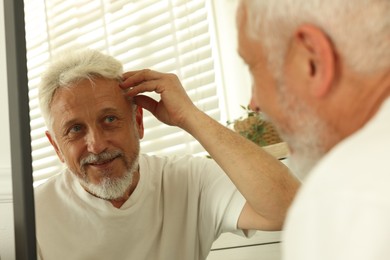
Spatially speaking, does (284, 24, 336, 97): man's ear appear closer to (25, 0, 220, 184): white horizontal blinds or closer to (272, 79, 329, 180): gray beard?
(272, 79, 329, 180): gray beard

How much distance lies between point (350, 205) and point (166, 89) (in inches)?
26.4

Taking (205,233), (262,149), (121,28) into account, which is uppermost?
(121,28)

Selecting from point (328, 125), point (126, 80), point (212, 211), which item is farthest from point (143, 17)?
point (328, 125)

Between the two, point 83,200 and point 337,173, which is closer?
point 337,173

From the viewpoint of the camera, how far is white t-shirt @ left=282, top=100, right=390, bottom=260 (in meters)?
0.23

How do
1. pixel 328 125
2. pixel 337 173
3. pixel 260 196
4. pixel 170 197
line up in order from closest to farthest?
pixel 337 173 < pixel 328 125 < pixel 260 196 < pixel 170 197

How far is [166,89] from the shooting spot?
89 cm

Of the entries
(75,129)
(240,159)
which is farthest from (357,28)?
(75,129)

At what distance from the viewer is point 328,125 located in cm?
35

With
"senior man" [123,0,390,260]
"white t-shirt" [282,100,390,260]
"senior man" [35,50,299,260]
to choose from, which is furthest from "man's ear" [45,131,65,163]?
"white t-shirt" [282,100,390,260]

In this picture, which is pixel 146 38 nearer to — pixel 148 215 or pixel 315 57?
pixel 148 215

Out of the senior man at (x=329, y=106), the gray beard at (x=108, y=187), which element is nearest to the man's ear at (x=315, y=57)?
the senior man at (x=329, y=106)

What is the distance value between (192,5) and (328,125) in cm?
64

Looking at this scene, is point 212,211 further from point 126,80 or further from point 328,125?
point 328,125
